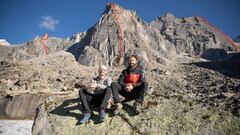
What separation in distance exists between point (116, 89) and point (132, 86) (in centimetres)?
58

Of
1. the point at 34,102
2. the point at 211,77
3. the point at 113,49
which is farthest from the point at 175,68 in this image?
the point at 34,102

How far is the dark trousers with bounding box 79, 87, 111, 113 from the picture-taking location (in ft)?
26.6

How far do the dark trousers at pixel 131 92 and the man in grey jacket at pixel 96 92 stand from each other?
0.72 ft

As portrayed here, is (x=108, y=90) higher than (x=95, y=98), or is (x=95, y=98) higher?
(x=108, y=90)

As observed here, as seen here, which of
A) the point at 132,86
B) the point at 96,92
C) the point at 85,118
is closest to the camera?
the point at 85,118

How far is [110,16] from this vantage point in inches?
7603

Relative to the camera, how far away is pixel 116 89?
8.20 m

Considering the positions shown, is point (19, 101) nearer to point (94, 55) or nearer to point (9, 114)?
point (9, 114)

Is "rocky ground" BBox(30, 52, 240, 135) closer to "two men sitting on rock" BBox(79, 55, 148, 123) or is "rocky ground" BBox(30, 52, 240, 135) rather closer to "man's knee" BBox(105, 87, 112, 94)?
"two men sitting on rock" BBox(79, 55, 148, 123)

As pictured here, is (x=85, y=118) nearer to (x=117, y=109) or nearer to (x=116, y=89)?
(x=117, y=109)

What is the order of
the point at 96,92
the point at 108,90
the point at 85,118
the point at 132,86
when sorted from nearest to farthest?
1. the point at 85,118
2. the point at 108,90
3. the point at 132,86
4. the point at 96,92

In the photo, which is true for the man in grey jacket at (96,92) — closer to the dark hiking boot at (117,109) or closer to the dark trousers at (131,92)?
the dark trousers at (131,92)

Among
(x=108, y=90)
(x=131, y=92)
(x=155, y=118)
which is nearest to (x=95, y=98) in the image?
(x=108, y=90)

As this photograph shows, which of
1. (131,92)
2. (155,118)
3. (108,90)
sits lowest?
(155,118)
